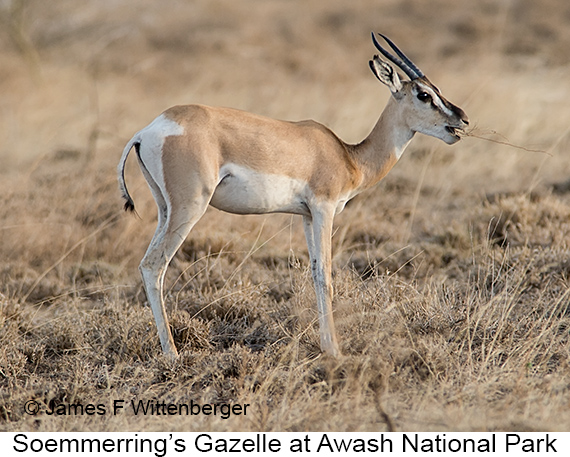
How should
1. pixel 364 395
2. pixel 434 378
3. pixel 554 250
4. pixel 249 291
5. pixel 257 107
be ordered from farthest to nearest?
1. pixel 257 107
2. pixel 554 250
3. pixel 249 291
4. pixel 434 378
5. pixel 364 395

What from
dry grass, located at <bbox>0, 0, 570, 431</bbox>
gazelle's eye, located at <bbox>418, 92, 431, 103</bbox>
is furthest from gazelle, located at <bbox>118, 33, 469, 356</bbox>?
dry grass, located at <bbox>0, 0, 570, 431</bbox>

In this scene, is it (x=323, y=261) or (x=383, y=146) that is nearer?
(x=323, y=261)

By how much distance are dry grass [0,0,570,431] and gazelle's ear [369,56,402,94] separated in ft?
4.61

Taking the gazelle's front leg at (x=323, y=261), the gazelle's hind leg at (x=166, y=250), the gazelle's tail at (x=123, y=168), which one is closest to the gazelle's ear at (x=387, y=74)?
the gazelle's front leg at (x=323, y=261)

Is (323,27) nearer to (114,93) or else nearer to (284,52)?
(284,52)

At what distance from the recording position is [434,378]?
4.62 m

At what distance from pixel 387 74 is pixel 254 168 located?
1.35 metres

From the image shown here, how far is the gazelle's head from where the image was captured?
5.33 metres

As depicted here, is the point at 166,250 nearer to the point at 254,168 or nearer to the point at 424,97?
the point at 254,168

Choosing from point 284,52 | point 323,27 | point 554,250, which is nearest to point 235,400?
point 554,250

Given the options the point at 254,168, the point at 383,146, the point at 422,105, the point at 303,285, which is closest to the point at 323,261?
the point at 303,285

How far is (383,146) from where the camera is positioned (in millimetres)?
5664

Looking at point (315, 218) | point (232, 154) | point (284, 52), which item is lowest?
point (315, 218)

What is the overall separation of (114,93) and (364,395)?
528 inches
